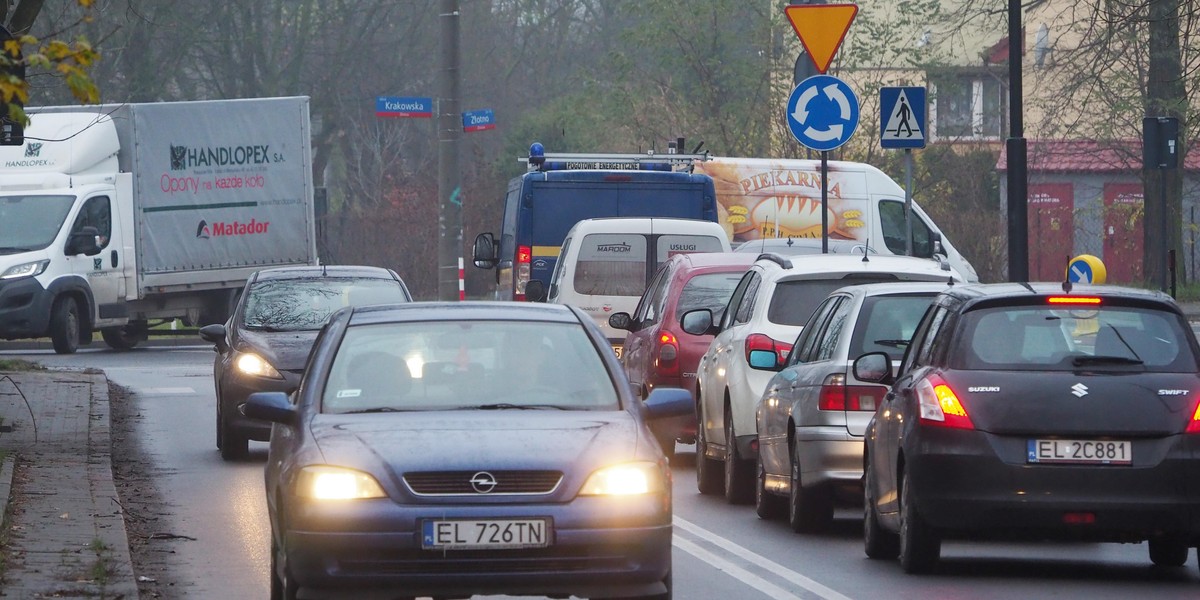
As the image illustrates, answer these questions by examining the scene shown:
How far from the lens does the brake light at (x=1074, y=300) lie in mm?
10094

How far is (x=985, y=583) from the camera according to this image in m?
10.2

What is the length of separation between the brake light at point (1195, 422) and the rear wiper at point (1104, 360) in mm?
344

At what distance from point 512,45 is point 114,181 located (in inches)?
1195

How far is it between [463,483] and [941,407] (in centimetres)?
288

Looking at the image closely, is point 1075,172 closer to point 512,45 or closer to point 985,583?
point 512,45

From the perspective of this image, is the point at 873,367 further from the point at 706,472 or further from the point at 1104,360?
the point at 706,472

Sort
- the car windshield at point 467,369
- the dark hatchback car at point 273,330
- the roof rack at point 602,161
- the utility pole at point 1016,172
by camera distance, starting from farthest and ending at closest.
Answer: the roof rack at point 602,161 → the utility pole at point 1016,172 → the dark hatchback car at point 273,330 → the car windshield at point 467,369

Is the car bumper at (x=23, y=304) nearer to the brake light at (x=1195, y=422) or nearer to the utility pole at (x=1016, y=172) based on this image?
the utility pole at (x=1016, y=172)

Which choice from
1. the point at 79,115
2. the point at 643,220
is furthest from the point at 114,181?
the point at 643,220

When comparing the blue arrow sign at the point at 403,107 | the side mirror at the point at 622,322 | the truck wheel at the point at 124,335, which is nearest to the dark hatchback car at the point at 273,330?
the side mirror at the point at 622,322

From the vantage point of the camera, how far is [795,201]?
29078 mm

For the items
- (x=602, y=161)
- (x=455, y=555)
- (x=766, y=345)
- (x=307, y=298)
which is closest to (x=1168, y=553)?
(x=766, y=345)

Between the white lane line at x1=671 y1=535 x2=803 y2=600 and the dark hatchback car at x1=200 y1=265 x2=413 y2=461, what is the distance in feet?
18.5

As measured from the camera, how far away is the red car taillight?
11.8m
